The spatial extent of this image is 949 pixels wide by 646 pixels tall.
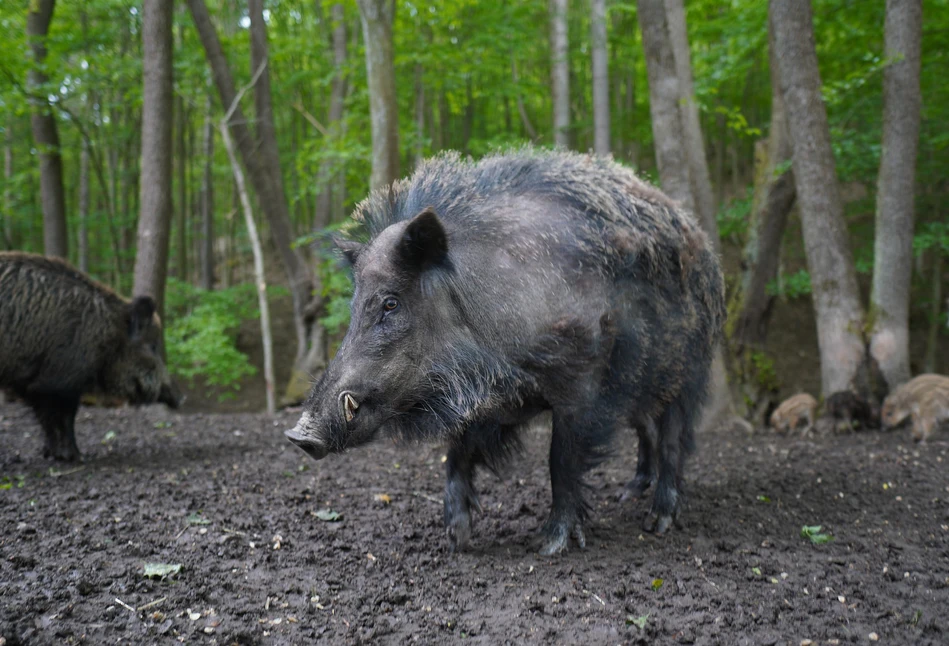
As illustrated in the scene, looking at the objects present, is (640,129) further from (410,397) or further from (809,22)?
(410,397)

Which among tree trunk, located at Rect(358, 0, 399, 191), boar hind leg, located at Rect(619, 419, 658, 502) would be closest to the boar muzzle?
boar hind leg, located at Rect(619, 419, 658, 502)

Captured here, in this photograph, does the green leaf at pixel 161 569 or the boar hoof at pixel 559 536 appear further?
the boar hoof at pixel 559 536

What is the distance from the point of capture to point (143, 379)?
6828 mm

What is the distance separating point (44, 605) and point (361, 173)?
8618 mm

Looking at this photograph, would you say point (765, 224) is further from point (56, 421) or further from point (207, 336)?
point (207, 336)

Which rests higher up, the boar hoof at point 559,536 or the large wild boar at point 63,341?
the large wild boar at point 63,341

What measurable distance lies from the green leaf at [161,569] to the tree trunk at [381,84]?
485 cm

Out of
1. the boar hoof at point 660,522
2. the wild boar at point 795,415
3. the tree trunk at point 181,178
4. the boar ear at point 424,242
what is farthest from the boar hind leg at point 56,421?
the tree trunk at point 181,178

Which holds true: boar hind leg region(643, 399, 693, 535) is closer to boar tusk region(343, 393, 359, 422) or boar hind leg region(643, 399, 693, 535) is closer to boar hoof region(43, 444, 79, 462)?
boar tusk region(343, 393, 359, 422)

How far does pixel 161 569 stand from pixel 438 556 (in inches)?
54.9

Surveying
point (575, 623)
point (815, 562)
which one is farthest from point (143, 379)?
point (815, 562)

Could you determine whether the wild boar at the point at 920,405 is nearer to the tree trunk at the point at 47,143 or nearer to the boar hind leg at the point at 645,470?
the boar hind leg at the point at 645,470

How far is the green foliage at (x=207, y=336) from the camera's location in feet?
37.2

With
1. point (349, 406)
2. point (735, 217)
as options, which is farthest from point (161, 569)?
point (735, 217)
